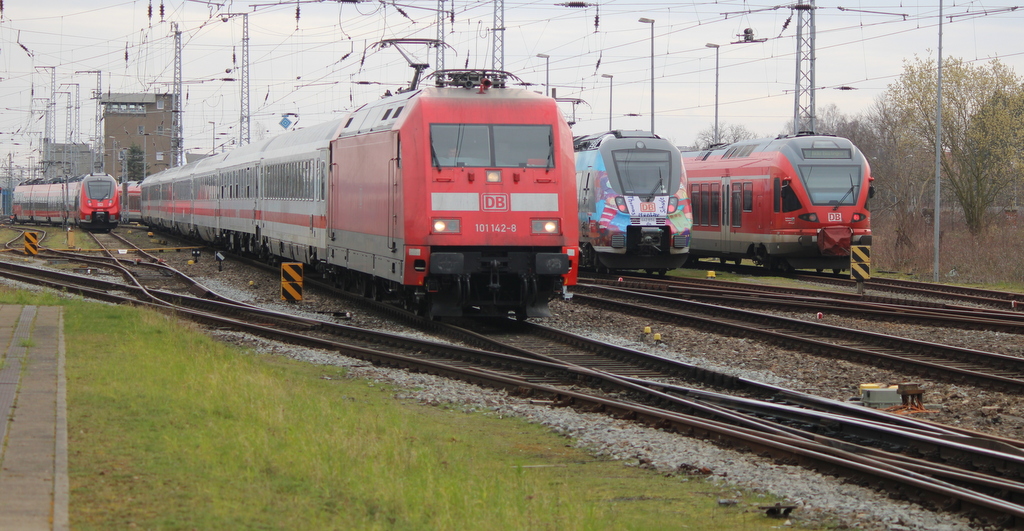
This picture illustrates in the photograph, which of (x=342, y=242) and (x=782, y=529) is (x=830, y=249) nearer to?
(x=342, y=242)

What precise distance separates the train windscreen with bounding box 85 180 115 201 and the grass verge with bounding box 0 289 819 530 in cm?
5608

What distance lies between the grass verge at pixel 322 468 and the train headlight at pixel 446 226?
5362 mm

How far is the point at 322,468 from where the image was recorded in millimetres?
6906

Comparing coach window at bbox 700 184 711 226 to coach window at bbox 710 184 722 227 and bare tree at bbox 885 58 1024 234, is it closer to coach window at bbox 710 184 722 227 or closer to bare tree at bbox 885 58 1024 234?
→ coach window at bbox 710 184 722 227

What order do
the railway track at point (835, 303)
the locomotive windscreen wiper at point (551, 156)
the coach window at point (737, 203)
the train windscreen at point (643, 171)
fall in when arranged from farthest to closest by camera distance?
the coach window at point (737, 203), the train windscreen at point (643, 171), the railway track at point (835, 303), the locomotive windscreen wiper at point (551, 156)

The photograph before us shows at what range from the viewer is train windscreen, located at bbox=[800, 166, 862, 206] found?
28344mm

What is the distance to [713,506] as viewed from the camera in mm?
7035

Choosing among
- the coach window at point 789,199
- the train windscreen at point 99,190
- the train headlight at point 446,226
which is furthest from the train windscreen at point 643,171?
the train windscreen at point 99,190

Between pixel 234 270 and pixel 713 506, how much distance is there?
27615 millimetres

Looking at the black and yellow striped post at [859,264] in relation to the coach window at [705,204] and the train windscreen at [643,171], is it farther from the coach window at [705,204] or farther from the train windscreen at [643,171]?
the coach window at [705,204]

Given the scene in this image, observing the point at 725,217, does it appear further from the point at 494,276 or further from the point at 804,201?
the point at 494,276

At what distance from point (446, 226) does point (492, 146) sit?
144cm

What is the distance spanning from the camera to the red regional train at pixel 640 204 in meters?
27.2

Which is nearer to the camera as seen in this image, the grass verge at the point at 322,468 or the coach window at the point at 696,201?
the grass verge at the point at 322,468
